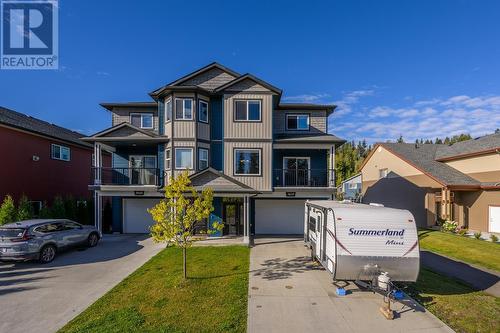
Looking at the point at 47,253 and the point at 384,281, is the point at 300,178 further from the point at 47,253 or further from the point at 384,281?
the point at 47,253

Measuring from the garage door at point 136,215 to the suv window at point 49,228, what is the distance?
5.58m

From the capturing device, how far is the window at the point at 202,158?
15.9 meters

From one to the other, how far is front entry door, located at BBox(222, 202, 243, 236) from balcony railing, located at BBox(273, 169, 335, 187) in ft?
9.48

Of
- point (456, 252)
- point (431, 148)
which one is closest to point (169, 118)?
point (456, 252)

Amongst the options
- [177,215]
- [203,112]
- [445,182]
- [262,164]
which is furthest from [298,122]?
[177,215]

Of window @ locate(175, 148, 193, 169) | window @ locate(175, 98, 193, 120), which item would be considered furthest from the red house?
window @ locate(175, 148, 193, 169)

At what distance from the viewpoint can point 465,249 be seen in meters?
13.2

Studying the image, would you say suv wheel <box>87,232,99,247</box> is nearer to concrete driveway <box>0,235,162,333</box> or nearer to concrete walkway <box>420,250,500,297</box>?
concrete driveway <box>0,235,162,333</box>

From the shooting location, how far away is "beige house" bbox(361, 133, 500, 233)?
18.4 metres

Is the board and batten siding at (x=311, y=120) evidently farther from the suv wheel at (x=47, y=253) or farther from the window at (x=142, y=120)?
the suv wheel at (x=47, y=253)

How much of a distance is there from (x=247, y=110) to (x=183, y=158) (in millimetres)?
5050

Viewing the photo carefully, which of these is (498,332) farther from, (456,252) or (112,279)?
(112,279)

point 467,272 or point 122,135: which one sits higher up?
point 122,135

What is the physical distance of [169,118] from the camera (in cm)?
1606
